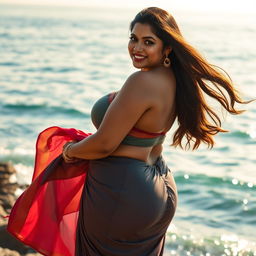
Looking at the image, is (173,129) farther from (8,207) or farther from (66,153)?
(66,153)

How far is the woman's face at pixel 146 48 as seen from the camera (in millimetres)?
3191

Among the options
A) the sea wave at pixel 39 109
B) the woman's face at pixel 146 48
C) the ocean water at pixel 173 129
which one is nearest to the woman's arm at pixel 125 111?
the woman's face at pixel 146 48

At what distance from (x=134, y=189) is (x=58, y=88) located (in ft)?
44.2

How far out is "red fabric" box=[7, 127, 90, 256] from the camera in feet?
11.7

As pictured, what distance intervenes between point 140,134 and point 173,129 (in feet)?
27.3

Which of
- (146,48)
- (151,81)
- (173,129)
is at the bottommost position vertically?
(173,129)

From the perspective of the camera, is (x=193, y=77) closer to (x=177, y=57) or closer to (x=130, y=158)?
(x=177, y=57)

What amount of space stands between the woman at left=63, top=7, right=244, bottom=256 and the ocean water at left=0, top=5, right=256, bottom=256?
1.84 metres

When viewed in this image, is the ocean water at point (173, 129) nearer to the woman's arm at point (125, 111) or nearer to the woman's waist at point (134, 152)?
the woman's waist at point (134, 152)

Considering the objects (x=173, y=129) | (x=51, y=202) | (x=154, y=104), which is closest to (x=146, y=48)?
(x=154, y=104)

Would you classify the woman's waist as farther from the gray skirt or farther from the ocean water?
the ocean water

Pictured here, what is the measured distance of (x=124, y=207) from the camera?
125 inches

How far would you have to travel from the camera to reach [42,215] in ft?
11.9

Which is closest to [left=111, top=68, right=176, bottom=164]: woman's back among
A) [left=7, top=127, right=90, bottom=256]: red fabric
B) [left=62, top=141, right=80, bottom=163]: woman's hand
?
[left=62, top=141, right=80, bottom=163]: woman's hand
